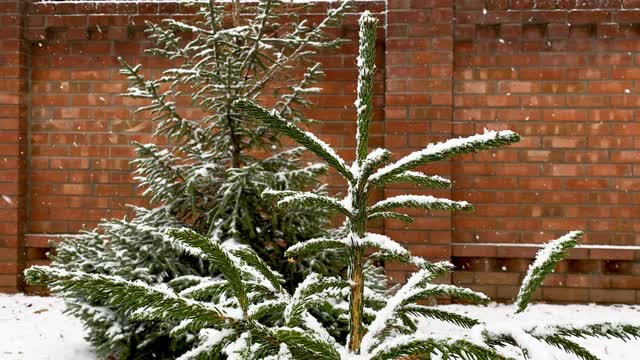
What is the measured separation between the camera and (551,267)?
3.54 feet

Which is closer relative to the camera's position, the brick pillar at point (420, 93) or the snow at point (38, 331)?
the snow at point (38, 331)

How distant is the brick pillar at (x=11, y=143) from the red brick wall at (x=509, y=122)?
0.04 ft

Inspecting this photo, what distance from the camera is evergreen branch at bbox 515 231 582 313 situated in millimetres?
1042

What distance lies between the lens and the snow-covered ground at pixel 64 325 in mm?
3768

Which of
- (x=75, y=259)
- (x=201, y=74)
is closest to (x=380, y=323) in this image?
(x=201, y=74)

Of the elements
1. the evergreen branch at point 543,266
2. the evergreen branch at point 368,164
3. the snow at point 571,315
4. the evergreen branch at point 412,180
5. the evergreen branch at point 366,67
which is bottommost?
the snow at point 571,315

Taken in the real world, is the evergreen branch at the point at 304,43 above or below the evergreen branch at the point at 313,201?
above

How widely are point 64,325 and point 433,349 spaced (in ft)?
14.0

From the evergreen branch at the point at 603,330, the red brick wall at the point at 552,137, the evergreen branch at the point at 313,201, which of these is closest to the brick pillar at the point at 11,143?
the red brick wall at the point at 552,137

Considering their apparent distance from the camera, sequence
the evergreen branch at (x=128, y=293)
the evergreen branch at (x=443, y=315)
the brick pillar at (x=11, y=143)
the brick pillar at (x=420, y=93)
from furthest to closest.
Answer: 1. the brick pillar at (x=11, y=143)
2. the brick pillar at (x=420, y=93)
3. the evergreen branch at (x=443, y=315)
4. the evergreen branch at (x=128, y=293)

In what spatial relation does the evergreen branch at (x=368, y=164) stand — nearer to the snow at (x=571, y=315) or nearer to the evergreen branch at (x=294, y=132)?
the evergreen branch at (x=294, y=132)

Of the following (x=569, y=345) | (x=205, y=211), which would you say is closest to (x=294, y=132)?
(x=569, y=345)

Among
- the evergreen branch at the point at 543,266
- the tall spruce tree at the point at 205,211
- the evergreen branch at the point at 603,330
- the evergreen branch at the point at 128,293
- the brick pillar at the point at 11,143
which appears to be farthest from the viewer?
the brick pillar at the point at 11,143

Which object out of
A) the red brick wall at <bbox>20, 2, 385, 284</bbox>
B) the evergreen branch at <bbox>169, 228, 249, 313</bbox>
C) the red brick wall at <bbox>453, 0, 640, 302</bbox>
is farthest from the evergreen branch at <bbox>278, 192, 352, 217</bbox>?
the red brick wall at <bbox>20, 2, 385, 284</bbox>
